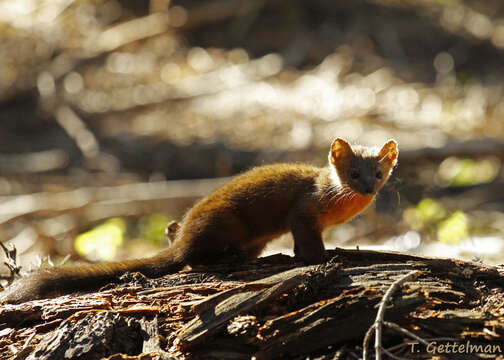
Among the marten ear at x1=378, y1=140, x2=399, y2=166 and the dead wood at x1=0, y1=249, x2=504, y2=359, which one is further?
the marten ear at x1=378, y1=140, x2=399, y2=166

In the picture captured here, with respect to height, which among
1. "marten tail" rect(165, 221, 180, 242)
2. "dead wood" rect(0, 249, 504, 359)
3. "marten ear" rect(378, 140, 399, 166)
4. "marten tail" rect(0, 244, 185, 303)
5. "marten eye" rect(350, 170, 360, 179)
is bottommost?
"dead wood" rect(0, 249, 504, 359)

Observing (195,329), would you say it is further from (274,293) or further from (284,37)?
(284,37)

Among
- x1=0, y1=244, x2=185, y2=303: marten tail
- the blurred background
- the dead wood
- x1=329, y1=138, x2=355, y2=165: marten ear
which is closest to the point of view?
the dead wood

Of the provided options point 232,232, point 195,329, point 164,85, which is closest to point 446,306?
point 195,329

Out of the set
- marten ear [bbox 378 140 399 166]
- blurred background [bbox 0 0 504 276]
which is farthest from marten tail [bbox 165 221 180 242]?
blurred background [bbox 0 0 504 276]

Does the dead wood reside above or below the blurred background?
below

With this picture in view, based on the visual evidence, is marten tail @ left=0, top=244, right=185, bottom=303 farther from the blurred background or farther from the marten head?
the blurred background

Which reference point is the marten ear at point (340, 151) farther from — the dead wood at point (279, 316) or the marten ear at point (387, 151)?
the dead wood at point (279, 316)
